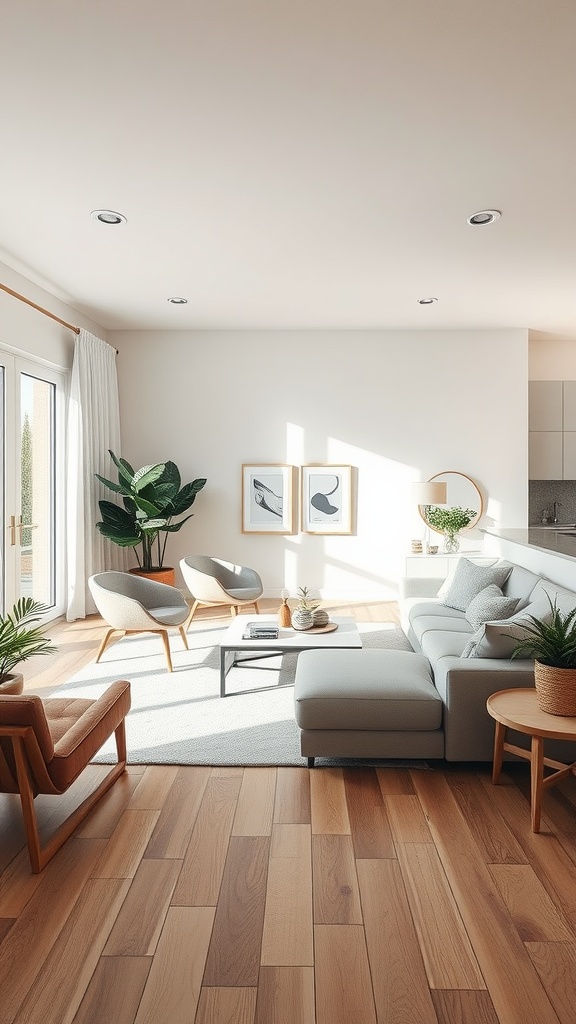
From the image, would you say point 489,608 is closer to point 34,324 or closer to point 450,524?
point 450,524

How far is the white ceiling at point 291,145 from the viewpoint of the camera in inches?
94.7

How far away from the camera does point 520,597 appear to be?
423 cm

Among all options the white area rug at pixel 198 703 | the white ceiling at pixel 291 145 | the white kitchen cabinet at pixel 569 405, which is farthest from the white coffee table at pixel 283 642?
the white kitchen cabinet at pixel 569 405

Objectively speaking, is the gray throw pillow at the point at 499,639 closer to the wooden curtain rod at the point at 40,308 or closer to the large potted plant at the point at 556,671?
the large potted plant at the point at 556,671

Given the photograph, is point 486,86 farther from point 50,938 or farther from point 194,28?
point 50,938

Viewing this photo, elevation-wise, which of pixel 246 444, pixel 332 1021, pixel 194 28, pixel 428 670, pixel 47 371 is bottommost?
pixel 332 1021

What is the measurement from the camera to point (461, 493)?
284 inches

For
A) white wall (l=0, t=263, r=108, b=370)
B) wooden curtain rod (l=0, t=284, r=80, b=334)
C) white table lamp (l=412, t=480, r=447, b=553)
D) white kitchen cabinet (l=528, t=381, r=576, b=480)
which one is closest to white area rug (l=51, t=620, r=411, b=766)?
white table lamp (l=412, t=480, r=447, b=553)

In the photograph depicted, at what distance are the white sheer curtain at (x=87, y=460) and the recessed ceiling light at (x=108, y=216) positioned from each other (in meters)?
2.14

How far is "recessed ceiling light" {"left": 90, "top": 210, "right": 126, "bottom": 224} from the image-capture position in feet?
13.3

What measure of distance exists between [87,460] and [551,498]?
4.95 m

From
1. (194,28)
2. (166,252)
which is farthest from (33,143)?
(166,252)

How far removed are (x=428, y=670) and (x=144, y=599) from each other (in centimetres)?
248

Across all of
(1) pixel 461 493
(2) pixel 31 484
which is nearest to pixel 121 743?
(2) pixel 31 484
